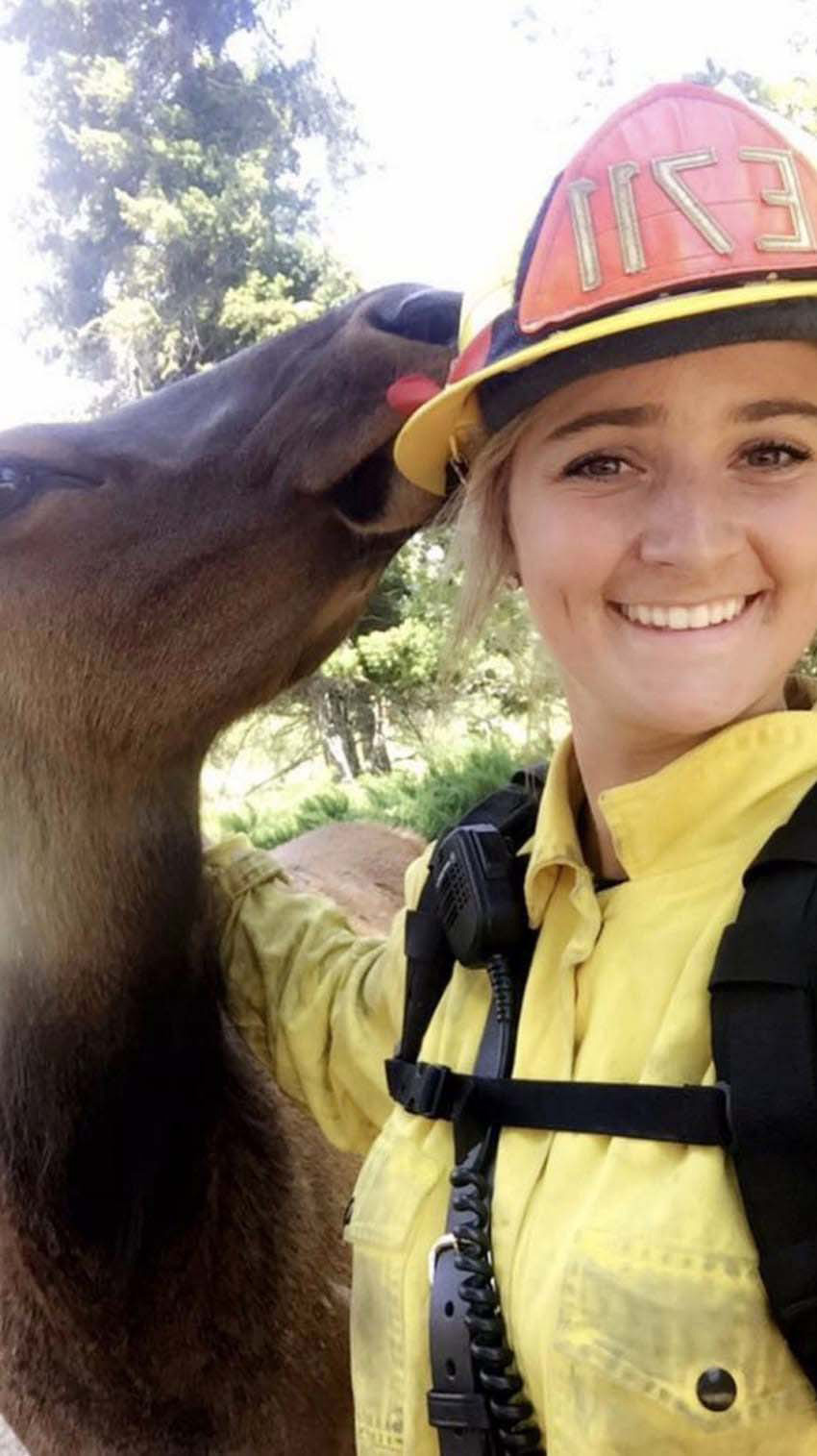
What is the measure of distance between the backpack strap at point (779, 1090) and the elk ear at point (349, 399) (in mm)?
1152

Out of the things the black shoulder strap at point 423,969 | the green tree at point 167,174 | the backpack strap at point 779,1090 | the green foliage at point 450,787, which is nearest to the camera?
the backpack strap at point 779,1090

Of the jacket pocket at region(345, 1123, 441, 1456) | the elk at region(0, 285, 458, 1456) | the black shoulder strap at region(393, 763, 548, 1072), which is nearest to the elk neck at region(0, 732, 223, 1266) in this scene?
the elk at region(0, 285, 458, 1456)

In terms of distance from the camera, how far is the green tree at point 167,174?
1872 cm

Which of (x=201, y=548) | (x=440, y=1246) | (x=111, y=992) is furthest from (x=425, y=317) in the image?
(x=440, y=1246)

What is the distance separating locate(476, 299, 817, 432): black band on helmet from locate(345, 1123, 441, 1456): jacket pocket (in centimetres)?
87

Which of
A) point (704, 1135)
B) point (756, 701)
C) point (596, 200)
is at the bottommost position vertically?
point (704, 1135)

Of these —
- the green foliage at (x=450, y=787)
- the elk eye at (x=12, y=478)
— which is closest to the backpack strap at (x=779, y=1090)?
the elk eye at (x=12, y=478)

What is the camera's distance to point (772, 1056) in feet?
3.41

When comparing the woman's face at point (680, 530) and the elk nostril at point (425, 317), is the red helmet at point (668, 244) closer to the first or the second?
the woman's face at point (680, 530)

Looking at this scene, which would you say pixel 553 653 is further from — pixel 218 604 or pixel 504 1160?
pixel 218 604

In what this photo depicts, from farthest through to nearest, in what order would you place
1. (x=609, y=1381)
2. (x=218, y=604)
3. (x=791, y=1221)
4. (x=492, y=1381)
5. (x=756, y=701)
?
Answer: (x=218, y=604)
(x=756, y=701)
(x=492, y=1381)
(x=609, y=1381)
(x=791, y=1221)

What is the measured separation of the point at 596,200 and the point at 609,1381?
1.10 m

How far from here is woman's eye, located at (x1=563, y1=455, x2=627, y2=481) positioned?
133 centimetres

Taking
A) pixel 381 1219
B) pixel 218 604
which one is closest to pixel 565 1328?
pixel 381 1219
